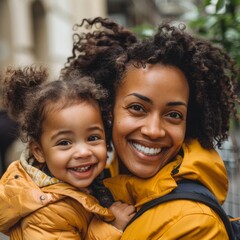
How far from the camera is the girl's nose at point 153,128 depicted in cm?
238

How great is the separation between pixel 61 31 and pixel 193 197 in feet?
44.4

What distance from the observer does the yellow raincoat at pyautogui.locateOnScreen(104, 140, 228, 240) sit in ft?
6.73

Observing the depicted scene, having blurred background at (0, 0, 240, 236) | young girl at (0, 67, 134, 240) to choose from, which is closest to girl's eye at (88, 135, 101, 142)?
young girl at (0, 67, 134, 240)

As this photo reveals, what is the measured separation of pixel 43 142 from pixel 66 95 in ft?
0.92

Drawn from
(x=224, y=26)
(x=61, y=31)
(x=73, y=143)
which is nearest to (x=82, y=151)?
(x=73, y=143)

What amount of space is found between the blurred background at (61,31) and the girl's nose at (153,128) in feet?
3.41

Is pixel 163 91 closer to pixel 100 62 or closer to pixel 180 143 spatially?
pixel 180 143

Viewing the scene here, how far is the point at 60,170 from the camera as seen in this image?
2.41 m

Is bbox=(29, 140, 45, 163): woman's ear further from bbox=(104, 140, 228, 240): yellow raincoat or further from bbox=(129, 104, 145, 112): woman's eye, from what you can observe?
bbox=(129, 104, 145, 112): woman's eye

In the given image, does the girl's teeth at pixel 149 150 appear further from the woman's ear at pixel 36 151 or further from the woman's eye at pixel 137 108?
the woman's ear at pixel 36 151

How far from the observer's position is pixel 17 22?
11.7m

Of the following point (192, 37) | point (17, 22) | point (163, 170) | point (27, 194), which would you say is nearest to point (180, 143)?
point (163, 170)

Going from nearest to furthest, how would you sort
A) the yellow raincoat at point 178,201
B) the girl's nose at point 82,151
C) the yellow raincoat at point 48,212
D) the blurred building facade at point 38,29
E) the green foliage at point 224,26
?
the yellow raincoat at point 178,201 < the yellow raincoat at point 48,212 < the girl's nose at point 82,151 < the green foliage at point 224,26 < the blurred building facade at point 38,29

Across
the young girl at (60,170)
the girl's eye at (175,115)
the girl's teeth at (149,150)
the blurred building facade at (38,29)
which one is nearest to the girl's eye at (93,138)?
the young girl at (60,170)
